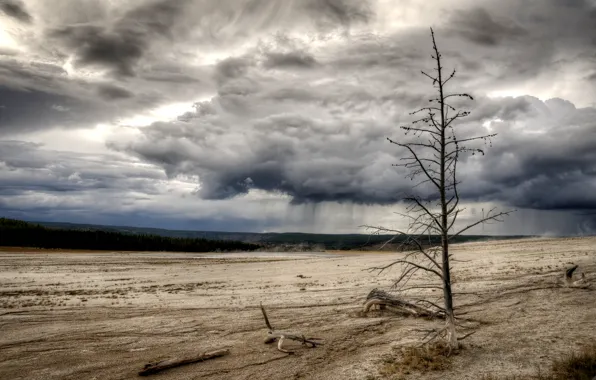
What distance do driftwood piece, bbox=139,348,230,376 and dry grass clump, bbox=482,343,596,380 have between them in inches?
328

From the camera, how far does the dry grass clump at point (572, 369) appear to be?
35.9 ft

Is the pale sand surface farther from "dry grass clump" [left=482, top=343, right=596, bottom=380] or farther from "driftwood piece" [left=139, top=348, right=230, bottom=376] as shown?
"dry grass clump" [left=482, top=343, right=596, bottom=380]

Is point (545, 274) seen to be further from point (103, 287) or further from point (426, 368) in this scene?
point (103, 287)

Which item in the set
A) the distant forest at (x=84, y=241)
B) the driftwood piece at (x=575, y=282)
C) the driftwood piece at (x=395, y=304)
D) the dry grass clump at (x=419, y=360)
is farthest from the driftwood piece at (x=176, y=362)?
the distant forest at (x=84, y=241)

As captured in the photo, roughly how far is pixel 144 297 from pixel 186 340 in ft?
41.3

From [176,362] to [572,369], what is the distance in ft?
37.5

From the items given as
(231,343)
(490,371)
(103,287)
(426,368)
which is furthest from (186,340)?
(103,287)

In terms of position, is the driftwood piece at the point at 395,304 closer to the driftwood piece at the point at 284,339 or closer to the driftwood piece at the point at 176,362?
the driftwood piece at the point at 284,339

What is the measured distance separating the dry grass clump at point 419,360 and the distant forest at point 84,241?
116 metres

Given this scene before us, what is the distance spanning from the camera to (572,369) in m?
11.3

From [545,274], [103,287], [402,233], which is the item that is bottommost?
[103,287]

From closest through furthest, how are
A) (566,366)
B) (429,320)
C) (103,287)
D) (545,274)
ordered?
(566,366)
(429,320)
(545,274)
(103,287)

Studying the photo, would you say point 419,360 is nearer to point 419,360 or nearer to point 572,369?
point 419,360

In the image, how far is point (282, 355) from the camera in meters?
14.2
